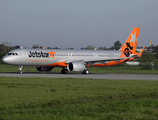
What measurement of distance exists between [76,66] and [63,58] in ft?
11.0

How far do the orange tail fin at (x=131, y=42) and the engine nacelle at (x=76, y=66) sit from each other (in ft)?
41.1

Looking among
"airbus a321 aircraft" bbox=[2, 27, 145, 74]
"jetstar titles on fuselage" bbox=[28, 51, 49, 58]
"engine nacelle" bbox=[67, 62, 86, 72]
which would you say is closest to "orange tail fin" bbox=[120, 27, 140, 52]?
"airbus a321 aircraft" bbox=[2, 27, 145, 74]

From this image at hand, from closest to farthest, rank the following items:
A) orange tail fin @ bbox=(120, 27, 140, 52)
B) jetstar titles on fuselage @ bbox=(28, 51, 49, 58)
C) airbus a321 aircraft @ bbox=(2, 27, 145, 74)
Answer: airbus a321 aircraft @ bbox=(2, 27, 145, 74), jetstar titles on fuselage @ bbox=(28, 51, 49, 58), orange tail fin @ bbox=(120, 27, 140, 52)

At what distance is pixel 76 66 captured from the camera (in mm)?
39938

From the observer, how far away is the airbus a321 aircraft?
3928cm

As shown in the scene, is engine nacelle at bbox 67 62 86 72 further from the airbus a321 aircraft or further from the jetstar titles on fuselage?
the jetstar titles on fuselage

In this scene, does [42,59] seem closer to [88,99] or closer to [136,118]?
[88,99]

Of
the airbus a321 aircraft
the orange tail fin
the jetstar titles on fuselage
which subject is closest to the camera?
the airbus a321 aircraft

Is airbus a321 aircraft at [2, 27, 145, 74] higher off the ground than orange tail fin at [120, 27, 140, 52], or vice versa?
orange tail fin at [120, 27, 140, 52]

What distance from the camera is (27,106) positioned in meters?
12.7

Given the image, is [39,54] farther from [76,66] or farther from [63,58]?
[76,66]

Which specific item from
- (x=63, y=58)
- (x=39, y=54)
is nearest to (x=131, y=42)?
(x=63, y=58)

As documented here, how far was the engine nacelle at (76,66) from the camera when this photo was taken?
39.8m

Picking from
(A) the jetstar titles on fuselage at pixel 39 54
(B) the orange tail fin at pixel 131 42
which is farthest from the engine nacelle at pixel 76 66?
(B) the orange tail fin at pixel 131 42
